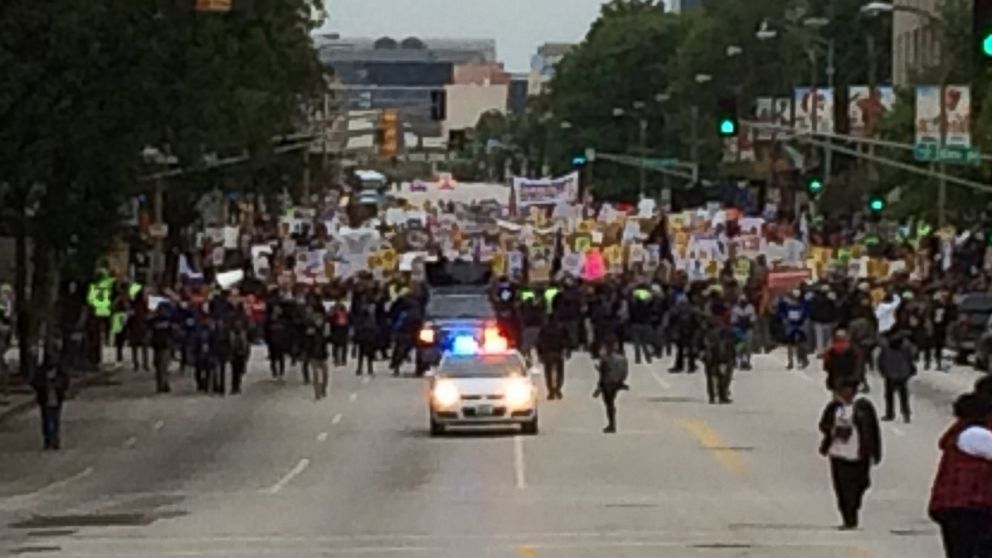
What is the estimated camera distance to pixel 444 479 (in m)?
32.7

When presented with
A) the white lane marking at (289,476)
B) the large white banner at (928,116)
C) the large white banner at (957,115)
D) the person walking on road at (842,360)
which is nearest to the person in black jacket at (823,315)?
the large white banner at (928,116)

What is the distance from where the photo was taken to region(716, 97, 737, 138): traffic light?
5250 cm

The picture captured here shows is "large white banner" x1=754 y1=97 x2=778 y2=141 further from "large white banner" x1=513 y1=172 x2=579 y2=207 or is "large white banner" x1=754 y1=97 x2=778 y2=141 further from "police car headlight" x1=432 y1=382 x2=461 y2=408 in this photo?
"police car headlight" x1=432 y1=382 x2=461 y2=408

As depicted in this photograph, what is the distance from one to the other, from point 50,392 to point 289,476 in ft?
20.8

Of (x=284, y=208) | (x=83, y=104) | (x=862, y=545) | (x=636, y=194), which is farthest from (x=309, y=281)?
(x=636, y=194)

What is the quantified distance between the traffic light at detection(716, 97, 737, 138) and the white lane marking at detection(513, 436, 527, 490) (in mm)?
14430

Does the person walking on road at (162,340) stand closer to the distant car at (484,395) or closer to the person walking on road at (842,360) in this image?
the distant car at (484,395)

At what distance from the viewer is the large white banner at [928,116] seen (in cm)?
6341

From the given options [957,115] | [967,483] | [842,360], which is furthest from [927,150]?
[967,483]

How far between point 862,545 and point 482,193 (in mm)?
164967

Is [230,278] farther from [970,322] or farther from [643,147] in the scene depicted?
[643,147]

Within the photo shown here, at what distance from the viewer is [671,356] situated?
201ft

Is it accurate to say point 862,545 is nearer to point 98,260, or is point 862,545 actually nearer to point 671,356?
point 98,260

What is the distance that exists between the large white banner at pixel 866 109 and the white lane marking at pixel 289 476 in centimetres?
5749
